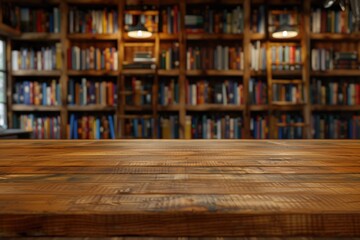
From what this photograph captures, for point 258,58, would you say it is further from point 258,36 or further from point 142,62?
point 142,62

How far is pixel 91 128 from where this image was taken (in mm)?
4059

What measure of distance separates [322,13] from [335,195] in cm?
411

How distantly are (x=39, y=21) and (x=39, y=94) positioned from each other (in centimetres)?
87

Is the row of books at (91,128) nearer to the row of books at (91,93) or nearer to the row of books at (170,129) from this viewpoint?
the row of books at (91,93)

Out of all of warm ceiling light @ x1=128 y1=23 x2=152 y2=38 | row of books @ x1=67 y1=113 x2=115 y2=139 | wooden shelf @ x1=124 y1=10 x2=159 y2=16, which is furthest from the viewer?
row of books @ x1=67 y1=113 x2=115 y2=139

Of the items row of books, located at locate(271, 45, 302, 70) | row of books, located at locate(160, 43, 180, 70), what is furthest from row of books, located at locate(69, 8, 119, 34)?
row of books, located at locate(271, 45, 302, 70)

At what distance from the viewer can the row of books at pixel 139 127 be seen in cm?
402

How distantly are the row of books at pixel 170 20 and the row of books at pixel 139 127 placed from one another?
3.50 feet

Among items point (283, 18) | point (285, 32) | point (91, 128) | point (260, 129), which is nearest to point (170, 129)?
point (91, 128)

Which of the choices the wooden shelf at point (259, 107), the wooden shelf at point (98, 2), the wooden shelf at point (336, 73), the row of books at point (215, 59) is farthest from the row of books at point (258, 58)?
the wooden shelf at point (98, 2)

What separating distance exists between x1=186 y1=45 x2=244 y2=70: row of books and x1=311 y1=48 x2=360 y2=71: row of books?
885 mm

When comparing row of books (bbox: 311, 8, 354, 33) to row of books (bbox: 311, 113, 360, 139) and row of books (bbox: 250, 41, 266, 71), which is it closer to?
row of books (bbox: 250, 41, 266, 71)

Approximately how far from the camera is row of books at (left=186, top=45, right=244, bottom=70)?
159 inches

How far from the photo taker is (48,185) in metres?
0.60
